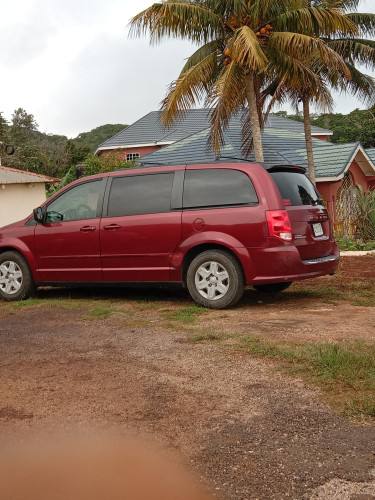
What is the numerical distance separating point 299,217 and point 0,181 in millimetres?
16668

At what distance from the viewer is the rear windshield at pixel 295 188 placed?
26.0 feet

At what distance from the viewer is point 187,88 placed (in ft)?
60.0

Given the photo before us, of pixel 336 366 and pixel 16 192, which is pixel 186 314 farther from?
pixel 16 192

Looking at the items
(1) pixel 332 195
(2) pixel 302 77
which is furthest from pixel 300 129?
(2) pixel 302 77

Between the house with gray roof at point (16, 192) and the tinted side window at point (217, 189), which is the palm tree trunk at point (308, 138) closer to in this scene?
the house with gray roof at point (16, 192)

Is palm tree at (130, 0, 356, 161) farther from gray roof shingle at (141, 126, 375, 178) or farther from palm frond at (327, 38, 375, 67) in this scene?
gray roof shingle at (141, 126, 375, 178)

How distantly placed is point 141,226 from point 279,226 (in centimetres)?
187

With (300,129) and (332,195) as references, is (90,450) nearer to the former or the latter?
(332,195)

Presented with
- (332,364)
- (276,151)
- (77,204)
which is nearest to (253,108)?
(276,151)

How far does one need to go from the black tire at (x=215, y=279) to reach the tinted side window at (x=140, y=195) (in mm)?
898

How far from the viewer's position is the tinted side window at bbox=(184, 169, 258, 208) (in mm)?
7777

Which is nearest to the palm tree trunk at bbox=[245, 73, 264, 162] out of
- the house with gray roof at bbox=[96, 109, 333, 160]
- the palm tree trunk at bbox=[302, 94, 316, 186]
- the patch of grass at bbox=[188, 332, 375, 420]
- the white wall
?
the palm tree trunk at bbox=[302, 94, 316, 186]

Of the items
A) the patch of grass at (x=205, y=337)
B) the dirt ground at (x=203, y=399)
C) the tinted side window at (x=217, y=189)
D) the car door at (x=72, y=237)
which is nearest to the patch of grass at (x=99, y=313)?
the dirt ground at (x=203, y=399)

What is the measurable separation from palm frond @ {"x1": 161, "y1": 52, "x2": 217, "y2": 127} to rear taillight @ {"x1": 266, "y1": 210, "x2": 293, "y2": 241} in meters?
11.2
